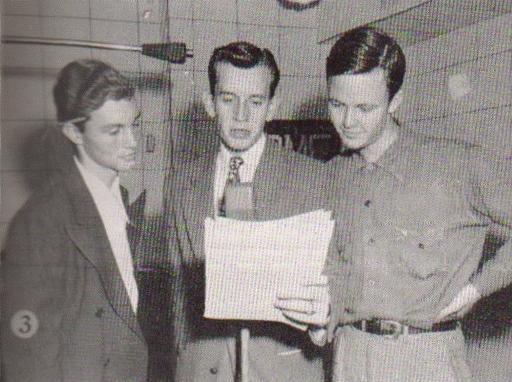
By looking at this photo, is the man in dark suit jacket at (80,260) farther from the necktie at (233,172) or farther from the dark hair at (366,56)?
the dark hair at (366,56)

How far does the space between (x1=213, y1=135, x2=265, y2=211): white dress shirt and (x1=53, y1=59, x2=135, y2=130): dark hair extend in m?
0.18

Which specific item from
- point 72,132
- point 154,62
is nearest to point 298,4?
point 154,62

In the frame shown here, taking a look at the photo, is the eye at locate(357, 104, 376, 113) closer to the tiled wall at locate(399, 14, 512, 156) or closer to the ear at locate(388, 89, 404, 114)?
the ear at locate(388, 89, 404, 114)

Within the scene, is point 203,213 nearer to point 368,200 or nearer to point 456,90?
point 368,200

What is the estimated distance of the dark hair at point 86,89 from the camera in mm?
849

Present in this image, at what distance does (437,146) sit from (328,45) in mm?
654

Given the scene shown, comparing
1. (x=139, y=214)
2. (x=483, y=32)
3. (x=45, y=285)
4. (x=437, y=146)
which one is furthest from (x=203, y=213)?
(x=483, y=32)

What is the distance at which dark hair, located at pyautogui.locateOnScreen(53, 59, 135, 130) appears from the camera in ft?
2.79

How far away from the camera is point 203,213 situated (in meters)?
0.91

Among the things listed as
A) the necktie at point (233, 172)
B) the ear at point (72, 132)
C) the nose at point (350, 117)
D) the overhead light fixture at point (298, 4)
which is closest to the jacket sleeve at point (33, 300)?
the ear at point (72, 132)

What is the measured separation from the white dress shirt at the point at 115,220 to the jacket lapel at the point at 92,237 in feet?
0.03

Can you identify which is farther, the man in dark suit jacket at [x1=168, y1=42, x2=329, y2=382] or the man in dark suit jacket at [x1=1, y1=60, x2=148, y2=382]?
the man in dark suit jacket at [x1=168, y1=42, x2=329, y2=382]

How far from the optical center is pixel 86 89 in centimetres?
85

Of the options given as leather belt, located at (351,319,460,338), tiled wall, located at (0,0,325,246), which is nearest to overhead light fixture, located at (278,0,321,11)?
tiled wall, located at (0,0,325,246)
